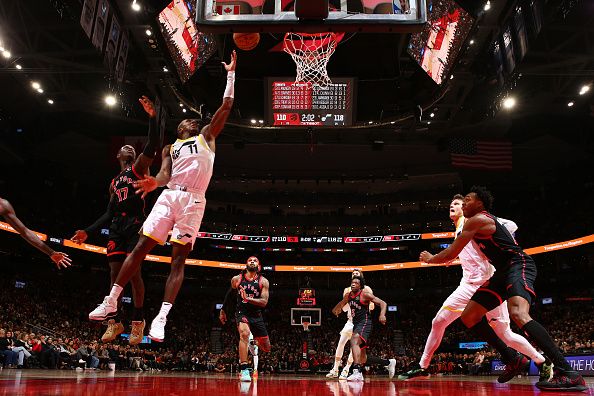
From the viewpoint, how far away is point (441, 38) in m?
16.1

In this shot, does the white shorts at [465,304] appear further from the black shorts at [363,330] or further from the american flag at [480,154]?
the american flag at [480,154]

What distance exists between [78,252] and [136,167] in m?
29.5

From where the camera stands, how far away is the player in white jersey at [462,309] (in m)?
6.42

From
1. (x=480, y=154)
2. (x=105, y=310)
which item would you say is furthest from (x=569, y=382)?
(x=480, y=154)

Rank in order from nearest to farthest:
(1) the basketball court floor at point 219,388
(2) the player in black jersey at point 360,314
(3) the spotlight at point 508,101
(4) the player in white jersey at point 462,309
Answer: (1) the basketball court floor at point 219,388 → (4) the player in white jersey at point 462,309 → (2) the player in black jersey at point 360,314 → (3) the spotlight at point 508,101

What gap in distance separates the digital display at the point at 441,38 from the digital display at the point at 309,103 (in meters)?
2.46

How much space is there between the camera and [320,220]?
126ft

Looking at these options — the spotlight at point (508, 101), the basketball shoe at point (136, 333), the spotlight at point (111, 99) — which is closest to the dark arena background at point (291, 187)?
the basketball shoe at point (136, 333)

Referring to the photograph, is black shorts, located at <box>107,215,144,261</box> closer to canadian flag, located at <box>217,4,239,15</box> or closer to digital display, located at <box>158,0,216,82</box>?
canadian flag, located at <box>217,4,239,15</box>

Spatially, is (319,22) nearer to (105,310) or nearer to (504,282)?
(504,282)

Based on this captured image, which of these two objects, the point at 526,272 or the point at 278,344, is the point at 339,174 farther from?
the point at 526,272

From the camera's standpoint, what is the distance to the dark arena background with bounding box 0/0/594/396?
6348 mm

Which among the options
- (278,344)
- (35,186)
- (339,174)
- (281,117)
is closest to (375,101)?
(281,117)

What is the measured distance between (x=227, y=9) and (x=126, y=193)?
2828 mm
